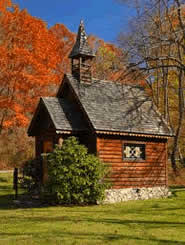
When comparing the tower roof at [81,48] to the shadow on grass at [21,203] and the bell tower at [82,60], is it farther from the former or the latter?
the shadow on grass at [21,203]

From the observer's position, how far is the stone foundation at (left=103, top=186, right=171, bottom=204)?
15957mm

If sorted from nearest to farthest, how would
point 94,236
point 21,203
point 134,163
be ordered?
point 94,236 < point 21,203 < point 134,163

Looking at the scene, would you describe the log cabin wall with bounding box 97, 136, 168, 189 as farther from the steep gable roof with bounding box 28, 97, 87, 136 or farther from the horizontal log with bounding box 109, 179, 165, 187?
the steep gable roof with bounding box 28, 97, 87, 136

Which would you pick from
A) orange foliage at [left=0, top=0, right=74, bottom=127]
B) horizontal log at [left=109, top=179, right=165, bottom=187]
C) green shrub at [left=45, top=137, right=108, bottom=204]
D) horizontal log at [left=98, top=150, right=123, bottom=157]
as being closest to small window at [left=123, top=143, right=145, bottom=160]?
horizontal log at [left=98, top=150, right=123, bottom=157]

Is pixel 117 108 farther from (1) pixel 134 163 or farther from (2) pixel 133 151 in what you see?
(1) pixel 134 163

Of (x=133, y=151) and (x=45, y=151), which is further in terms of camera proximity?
(x=45, y=151)

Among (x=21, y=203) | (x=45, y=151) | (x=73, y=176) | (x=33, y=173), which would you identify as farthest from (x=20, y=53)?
(x=73, y=176)

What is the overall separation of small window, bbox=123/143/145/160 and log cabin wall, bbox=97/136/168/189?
0.52ft

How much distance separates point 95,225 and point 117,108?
352 inches

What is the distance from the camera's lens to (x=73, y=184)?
552 inches

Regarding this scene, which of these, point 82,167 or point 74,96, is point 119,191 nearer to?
point 82,167

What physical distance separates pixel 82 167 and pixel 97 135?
2.02m

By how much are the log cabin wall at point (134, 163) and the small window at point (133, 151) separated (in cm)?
16

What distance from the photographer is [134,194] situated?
16.9 meters
